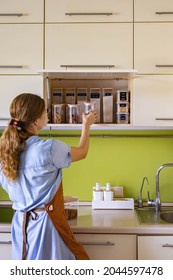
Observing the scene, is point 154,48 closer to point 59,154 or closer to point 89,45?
point 89,45

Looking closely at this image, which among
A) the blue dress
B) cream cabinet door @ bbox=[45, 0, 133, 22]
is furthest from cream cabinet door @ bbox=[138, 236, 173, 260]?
cream cabinet door @ bbox=[45, 0, 133, 22]

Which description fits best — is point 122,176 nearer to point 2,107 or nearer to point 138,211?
point 138,211

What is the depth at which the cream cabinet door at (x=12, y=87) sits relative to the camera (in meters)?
2.26

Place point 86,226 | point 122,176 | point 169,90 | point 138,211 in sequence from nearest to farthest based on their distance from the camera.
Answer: point 86,226 < point 169,90 < point 138,211 < point 122,176

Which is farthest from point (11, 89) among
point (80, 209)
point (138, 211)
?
point (138, 211)

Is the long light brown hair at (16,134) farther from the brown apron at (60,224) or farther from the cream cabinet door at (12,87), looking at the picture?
the cream cabinet door at (12,87)

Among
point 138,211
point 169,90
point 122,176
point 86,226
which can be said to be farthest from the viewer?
point 122,176

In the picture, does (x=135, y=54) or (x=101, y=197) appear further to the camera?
(x=101, y=197)

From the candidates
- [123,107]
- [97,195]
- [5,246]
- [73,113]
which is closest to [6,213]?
[5,246]

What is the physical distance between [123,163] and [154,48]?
2.68 feet

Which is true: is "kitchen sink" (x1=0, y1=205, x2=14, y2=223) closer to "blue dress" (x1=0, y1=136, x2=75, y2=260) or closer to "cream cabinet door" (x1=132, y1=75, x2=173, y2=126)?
"blue dress" (x1=0, y1=136, x2=75, y2=260)

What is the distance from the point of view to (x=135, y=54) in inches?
87.9

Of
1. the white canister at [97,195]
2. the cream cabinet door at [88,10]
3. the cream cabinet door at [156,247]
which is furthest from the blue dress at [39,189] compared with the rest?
the cream cabinet door at [88,10]

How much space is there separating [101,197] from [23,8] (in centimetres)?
129
